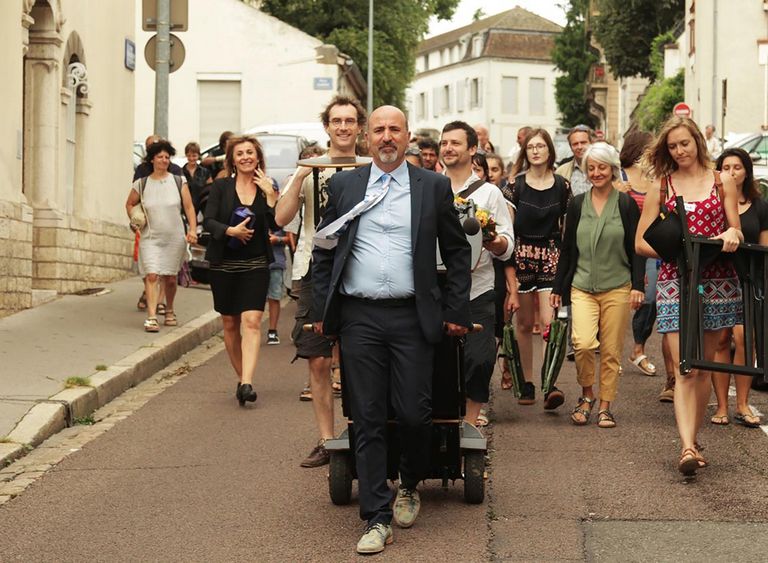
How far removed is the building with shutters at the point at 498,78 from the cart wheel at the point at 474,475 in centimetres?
8899

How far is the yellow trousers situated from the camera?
32.1 feet

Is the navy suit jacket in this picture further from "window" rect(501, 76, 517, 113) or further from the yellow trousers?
"window" rect(501, 76, 517, 113)

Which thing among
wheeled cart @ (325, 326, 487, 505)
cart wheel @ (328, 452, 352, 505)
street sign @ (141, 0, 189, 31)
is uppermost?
street sign @ (141, 0, 189, 31)

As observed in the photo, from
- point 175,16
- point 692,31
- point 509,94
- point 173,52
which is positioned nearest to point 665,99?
point 692,31

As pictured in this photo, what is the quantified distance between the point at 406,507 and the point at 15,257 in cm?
920

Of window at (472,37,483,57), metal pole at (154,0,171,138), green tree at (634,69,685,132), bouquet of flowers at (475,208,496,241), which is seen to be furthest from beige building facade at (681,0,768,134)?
window at (472,37,483,57)

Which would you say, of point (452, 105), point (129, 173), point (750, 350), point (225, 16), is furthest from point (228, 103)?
point (452, 105)

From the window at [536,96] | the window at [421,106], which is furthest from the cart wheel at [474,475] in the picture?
the window at [421,106]

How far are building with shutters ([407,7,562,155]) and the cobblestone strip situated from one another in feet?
274

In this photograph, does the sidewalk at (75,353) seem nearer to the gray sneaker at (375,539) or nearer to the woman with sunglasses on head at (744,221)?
the gray sneaker at (375,539)

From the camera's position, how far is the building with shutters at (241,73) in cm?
4316

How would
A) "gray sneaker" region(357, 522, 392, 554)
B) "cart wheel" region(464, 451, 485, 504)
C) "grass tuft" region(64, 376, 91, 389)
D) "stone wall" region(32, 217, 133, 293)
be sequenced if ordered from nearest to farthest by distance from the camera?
"gray sneaker" region(357, 522, 392, 554) → "cart wheel" region(464, 451, 485, 504) → "grass tuft" region(64, 376, 91, 389) → "stone wall" region(32, 217, 133, 293)

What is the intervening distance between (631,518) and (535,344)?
7479 mm

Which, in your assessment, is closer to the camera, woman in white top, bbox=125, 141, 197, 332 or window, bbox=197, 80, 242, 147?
woman in white top, bbox=125, 141, 197, 332
